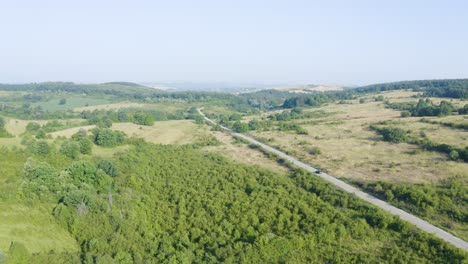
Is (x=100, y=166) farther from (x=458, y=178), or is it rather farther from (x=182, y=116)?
(x=182, y=116)

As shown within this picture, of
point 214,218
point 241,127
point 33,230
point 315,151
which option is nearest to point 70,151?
point 33,230

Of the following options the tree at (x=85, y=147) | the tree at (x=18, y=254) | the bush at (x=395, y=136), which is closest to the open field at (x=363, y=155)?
the bush at (x=395, y=136)

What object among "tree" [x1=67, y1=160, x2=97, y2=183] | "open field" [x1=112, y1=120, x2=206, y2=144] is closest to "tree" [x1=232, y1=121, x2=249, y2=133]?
"open field" [x1=112, y1=120, x2=206, y2=144]

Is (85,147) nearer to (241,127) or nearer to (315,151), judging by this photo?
(315,151)

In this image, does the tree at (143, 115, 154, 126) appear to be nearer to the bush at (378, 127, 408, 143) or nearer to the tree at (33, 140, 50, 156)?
the tree at (33, 140, 50, 156)

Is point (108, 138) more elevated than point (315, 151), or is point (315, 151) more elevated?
point (108, 138)

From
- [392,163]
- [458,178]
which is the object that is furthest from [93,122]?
[458,178]
